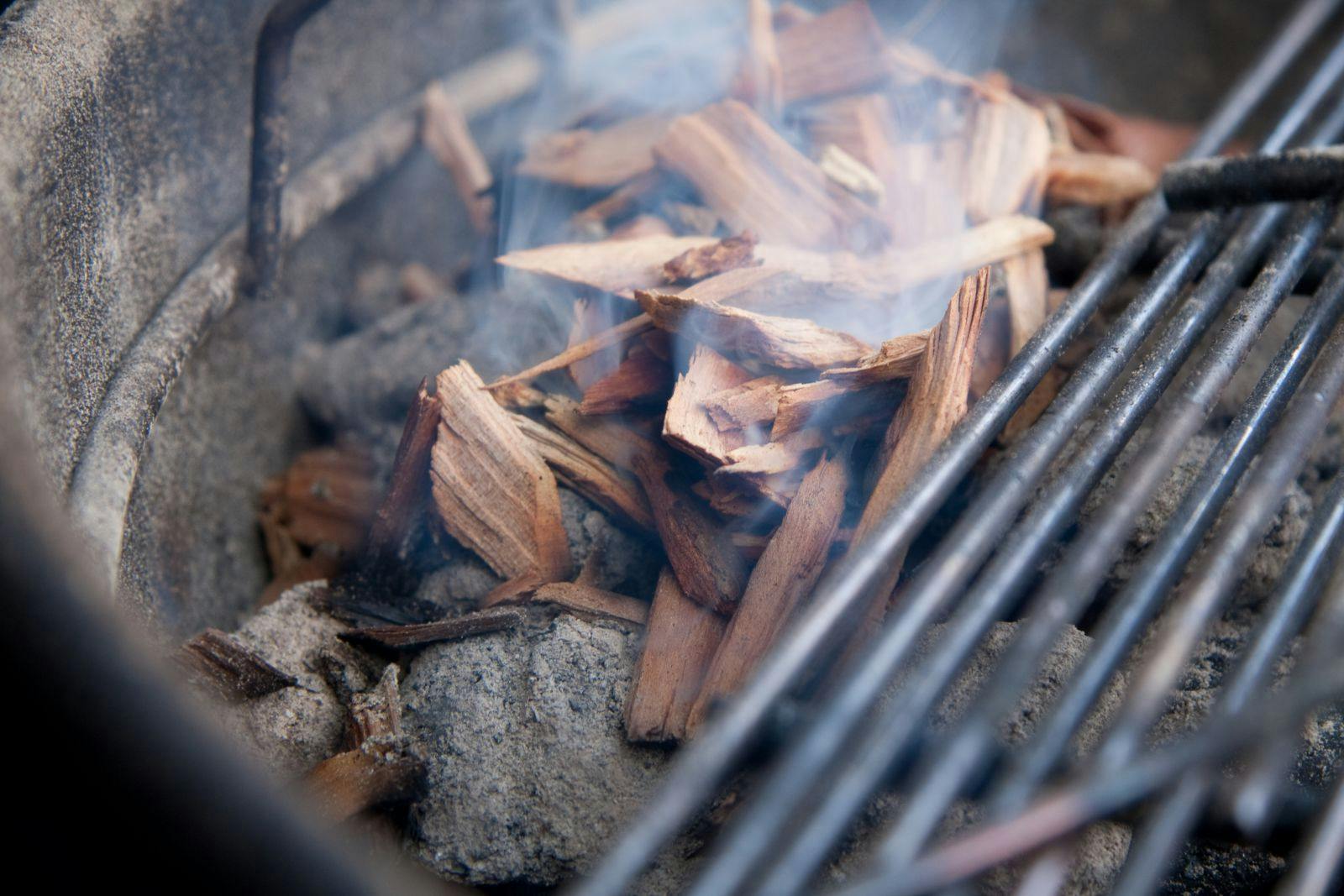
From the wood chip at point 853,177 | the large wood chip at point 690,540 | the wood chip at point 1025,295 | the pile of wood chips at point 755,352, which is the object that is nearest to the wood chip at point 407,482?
the pile of wood chips at point 755,352

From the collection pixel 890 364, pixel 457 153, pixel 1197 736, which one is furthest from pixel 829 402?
pixel 457 153

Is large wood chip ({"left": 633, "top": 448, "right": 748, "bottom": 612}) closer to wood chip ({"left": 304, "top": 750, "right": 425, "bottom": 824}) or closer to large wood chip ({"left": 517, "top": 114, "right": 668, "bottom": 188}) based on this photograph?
wood chip ({"left": 304, "top": 750, "right": 425, "bottom": 824})

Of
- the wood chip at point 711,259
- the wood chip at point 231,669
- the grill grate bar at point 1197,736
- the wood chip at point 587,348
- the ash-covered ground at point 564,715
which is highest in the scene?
the wood chip at point 711,259

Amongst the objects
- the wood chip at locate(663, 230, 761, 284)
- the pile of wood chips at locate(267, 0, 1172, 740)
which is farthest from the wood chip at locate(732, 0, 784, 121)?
the wood chip at locate(663, 230, 761, 284)

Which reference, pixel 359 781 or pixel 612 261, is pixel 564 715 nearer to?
pixel 359 781

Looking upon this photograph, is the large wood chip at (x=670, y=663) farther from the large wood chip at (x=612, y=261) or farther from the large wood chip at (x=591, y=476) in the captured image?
the large wood chip at (x=612, y=261)
